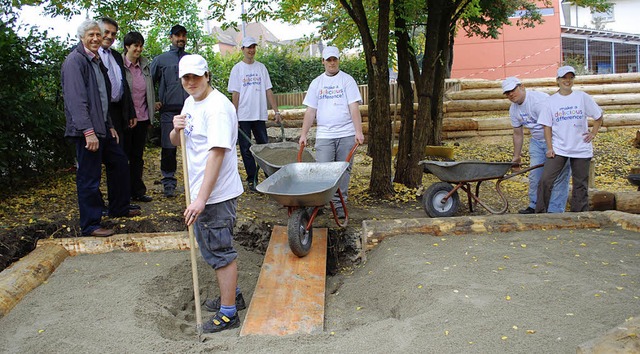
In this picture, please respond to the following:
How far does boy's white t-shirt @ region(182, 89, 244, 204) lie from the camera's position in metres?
3.72

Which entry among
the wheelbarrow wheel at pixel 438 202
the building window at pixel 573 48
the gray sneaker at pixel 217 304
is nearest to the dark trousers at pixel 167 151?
the gray sneaker at pixel 217 304

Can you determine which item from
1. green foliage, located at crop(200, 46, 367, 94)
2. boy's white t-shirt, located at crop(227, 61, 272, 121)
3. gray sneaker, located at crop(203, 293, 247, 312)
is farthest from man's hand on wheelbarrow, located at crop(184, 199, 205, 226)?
green foliage, located at crop(200, 46, 367, 94)

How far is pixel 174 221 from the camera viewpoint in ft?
19.6

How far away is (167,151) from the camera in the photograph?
278 inches

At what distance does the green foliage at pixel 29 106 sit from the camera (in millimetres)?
6625

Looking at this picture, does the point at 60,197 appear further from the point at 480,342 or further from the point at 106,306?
the point at 480,342

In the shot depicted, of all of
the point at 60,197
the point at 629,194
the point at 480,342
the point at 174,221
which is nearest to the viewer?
the point at 480,342

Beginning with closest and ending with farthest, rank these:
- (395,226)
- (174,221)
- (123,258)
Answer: (123,258) < (395,226) < (174,221)

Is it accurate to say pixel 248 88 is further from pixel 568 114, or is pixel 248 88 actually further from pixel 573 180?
pixel 573 180

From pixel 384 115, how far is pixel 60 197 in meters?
3.81

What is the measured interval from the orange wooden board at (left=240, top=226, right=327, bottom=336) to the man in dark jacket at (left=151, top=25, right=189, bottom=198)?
1.85 metres

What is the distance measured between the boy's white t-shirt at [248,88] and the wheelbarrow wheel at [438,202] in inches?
91.5

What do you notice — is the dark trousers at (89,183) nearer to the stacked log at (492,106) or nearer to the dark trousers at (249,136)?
the dark trousers at (249,136)

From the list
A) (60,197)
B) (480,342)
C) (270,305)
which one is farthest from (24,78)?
(480,342)
